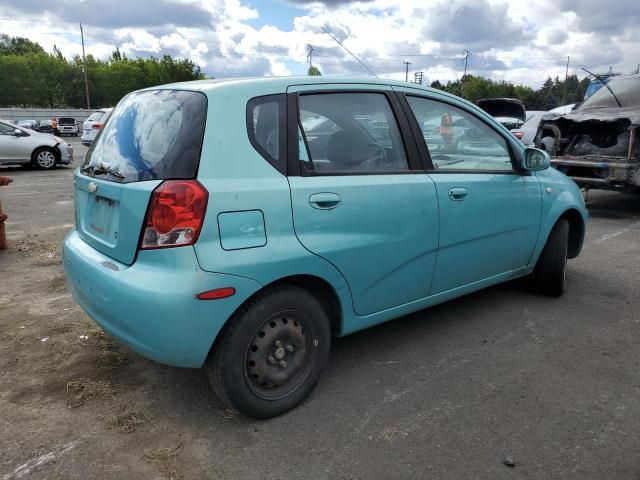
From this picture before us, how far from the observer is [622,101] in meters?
8.93

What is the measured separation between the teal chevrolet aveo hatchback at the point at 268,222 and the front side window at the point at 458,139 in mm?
19

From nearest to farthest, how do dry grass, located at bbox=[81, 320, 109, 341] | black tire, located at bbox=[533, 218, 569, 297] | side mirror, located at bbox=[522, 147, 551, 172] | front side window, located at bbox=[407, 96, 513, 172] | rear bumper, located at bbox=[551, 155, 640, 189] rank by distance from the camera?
front side window, located at bbox=[407, 96, 513, 172]
dry grass, located at bbox=[81, 320, 109, 341]
side mirror, located at bbox=[522, 147, 551, 172]
black tire, located at bbox=[533, 218, 569, 297]
rear bumper, located at bbox=[551, 155, 640, 189]

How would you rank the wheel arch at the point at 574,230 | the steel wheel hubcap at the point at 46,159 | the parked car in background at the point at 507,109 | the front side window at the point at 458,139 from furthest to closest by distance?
1. the parked car in background at the point at 507,109
2. the steel wheel hubcap at the point at 46,159
3. the wheel arch at the point at 574,230
4. the front side window at the point at 458,139

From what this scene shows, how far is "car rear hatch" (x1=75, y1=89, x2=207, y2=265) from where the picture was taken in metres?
2.42

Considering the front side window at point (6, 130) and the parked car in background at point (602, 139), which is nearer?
the parked car in background at point (602, 139)

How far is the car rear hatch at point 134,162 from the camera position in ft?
7.95

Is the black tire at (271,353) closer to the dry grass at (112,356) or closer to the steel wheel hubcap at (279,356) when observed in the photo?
the steel wheel hubcap at (279,356)

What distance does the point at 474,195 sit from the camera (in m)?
3.51

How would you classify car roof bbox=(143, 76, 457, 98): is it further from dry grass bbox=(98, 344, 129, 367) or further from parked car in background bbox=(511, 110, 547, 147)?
parked car in background bbox=(511, 110, 547, 147)

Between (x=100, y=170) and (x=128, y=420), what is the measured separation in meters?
1.33

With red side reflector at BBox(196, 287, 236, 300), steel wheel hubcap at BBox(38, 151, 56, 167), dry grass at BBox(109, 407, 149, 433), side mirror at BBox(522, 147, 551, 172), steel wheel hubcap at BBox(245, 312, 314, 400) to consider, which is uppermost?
side mirror at BBox(522, 147, 551, 172)

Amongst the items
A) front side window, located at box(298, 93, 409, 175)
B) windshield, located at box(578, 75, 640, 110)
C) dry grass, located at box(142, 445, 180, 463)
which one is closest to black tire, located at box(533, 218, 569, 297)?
front side window, located at box(298, 93, 409, 175)

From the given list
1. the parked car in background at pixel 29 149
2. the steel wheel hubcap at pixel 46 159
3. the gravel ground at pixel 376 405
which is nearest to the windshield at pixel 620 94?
the gravel ground at pixel 376 405

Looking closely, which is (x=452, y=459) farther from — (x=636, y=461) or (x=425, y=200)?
(x=425, y=200)
